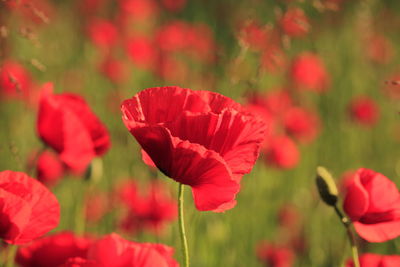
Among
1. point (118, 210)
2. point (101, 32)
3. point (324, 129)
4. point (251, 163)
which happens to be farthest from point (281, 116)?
point (251, 163)

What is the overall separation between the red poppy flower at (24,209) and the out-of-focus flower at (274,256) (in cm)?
91

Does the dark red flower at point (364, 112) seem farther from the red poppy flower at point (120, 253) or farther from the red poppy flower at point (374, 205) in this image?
Answer: the red poppy flower at point (120, 253)

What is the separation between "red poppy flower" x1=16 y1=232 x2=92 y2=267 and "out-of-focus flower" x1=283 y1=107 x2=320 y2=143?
5.21ft

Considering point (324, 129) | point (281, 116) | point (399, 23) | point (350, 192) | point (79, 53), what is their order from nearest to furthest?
1. point (350, 192)
2. point (281, 116)
3. point (324, 129)
4. point (79, 53)
5. point (399, 23)

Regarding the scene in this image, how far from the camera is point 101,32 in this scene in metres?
2.68

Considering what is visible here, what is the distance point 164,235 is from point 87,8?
1.99 m

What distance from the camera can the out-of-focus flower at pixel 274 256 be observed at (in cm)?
142

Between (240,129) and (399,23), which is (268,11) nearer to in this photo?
(399,23)

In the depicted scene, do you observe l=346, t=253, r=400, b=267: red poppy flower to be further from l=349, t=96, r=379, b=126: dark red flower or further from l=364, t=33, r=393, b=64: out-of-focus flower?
l=364, t=33, r=393, b=64: out-of-focus flower

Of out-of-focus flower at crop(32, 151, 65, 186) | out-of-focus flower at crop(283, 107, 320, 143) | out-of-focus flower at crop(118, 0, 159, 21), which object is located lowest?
out-of-focus flower at crop(32, 151, 65, 186)

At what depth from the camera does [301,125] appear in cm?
218

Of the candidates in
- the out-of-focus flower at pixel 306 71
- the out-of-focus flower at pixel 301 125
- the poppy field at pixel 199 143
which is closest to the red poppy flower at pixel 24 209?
the poppy field at pixel 199 143

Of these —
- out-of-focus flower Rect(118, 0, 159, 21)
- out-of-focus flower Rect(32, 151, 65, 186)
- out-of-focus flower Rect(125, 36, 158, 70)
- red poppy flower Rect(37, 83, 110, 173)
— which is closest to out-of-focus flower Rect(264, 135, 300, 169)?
out-of-focus flower Rect(32, 151, 65, 186)

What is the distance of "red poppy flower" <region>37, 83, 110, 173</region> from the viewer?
846mm
